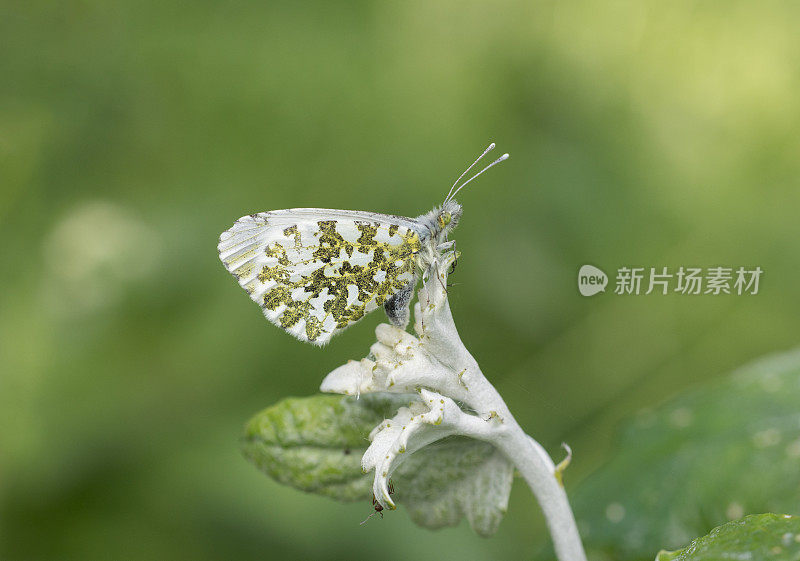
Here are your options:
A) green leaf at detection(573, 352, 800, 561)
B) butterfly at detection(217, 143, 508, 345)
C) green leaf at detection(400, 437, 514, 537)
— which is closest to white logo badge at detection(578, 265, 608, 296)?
green leaf at detection(573, 352, 800, 561)

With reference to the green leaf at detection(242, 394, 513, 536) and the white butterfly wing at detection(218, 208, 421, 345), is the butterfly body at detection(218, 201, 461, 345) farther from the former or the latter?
the green leaf at detection(242, 394, 513, 536)

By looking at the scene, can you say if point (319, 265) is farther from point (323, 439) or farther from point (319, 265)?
point (323, 439)

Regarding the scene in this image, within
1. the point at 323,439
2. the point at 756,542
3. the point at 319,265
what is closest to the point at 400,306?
the point at 319,265

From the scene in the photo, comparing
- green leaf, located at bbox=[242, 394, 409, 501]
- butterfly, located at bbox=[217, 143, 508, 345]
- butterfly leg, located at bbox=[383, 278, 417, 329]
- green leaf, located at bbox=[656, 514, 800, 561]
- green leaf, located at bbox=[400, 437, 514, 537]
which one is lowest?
green leaf, located at bbox=[656, 514, 800, 561]

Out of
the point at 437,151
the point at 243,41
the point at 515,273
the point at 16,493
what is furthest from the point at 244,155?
the point at 16,493

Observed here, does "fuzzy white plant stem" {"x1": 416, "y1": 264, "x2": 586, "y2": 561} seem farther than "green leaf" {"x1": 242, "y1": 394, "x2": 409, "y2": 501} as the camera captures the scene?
No

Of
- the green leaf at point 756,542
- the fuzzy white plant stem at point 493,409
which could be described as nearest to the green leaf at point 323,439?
the fuzzy white plant stem at point 493,409

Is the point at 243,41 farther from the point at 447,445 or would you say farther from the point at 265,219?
the point at 447,445

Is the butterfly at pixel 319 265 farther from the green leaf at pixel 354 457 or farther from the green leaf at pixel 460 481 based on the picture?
the green leaf at pixel 460 481
